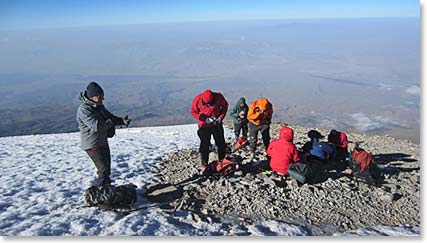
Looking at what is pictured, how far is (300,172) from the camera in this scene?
542 cm

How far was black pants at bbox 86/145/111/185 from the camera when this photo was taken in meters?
4.78

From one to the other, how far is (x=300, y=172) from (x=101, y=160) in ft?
11.3

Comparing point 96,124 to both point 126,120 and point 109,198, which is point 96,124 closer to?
Answer: point 126,120

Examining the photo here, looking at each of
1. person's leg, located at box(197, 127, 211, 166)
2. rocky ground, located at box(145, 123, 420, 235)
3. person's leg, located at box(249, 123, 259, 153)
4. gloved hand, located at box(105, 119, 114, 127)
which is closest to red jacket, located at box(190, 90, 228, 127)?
person's leg, located at box(197, 127, 211, 166)

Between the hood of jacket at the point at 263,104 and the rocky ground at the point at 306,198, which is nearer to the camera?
the rocky ground at the point at 306,198

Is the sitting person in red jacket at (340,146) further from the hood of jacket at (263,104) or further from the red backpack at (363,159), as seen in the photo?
the hood of jacket at (263,104)

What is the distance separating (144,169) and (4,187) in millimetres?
2614

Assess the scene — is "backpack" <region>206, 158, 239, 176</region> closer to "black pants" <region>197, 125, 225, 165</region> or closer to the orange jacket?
"black pants" <region>197, 125, 225, 165</region>

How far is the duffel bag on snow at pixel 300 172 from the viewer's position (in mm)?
5406

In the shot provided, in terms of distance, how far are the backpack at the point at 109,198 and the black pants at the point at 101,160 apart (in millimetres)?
376

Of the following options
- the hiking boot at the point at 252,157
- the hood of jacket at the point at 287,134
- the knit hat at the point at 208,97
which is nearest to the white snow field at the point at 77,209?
the hood of jacket at the point at 287,134

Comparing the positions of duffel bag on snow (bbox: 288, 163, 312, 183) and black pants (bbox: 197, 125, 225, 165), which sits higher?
black pants (bbox: 197, 125, 225, 165)

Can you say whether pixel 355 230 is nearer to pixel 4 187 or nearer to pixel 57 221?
pixel 57 221

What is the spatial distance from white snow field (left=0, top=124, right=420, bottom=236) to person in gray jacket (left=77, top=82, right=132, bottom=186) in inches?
30.9
